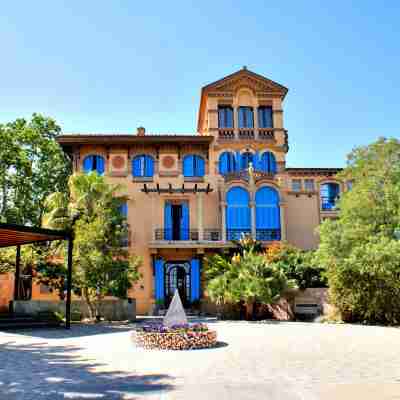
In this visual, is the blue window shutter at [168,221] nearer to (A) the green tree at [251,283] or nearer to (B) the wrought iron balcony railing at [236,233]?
(B) the wrought iron balcony railing at [236,233]

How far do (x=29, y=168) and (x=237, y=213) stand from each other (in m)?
14.0

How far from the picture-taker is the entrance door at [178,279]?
991 inches

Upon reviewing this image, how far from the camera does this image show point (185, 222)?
84.9 ft

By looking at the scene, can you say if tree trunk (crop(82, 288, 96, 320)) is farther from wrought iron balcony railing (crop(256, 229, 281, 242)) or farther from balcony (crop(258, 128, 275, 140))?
balcony (crop(258, 128, 275, 140))

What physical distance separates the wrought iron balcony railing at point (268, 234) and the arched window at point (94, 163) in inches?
385

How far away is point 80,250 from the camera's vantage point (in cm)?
1853

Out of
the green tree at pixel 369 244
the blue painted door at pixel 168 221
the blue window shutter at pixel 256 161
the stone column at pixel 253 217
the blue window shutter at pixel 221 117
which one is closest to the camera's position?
the green tree at pixel 369 244

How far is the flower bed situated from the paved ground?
0.38m

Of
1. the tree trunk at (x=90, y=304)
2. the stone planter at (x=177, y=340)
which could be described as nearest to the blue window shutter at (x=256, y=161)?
the tree trunk at (x=90, y=304)

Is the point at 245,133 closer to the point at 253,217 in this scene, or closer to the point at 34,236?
the point at 253,217

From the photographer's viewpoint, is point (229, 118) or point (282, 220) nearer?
point (282, 220)

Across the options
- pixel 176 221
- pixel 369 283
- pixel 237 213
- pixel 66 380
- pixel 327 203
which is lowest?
pixel 66 380

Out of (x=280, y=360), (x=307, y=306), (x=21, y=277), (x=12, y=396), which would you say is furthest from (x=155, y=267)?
(x=12, y=396)

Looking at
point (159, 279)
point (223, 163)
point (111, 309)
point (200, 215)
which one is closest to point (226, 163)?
point (223, 163)
